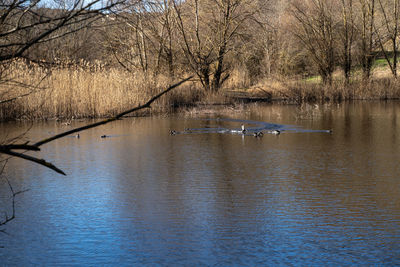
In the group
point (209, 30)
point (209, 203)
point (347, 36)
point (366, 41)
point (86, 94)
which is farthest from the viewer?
point (366, 41)

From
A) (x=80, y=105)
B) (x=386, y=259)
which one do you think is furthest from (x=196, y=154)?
(x=80, y=105)

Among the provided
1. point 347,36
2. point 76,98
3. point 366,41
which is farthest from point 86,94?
point 366,41

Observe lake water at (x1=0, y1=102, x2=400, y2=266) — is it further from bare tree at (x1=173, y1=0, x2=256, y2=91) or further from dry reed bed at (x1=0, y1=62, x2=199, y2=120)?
bare tree at (x1=173, y1=0, x2=256, y2=91)

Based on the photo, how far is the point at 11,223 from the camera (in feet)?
14.2

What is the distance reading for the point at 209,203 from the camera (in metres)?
4.76

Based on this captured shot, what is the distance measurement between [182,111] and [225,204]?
9.87 metres

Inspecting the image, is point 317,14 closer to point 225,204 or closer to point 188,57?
point 188,57

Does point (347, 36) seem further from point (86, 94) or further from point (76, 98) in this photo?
point (76, 98)

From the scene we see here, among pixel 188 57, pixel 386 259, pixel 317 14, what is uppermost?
pixel 317 14

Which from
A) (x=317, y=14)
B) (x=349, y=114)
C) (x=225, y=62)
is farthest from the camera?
(x=225, y=62)

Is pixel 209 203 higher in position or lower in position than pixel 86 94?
lower

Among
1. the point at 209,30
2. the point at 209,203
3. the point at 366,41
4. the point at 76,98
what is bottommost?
the point at 209,203

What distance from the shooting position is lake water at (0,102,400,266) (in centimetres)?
358

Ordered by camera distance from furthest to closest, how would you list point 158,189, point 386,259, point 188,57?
point 188,57, point 158,189, point 386,259
